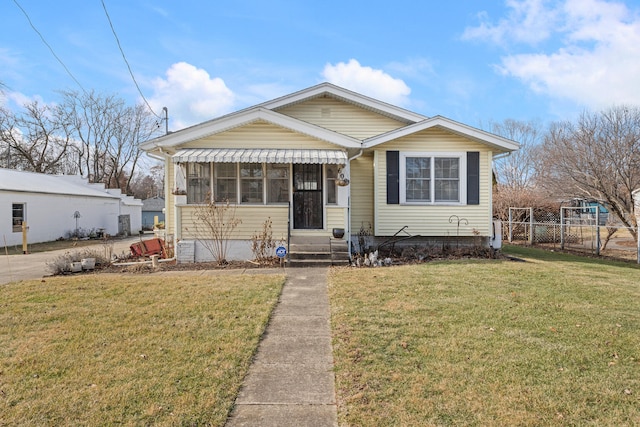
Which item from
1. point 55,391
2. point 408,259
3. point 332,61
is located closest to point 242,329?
point 55,391

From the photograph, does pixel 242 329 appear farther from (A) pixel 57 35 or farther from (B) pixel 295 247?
(A) pixel 57 35

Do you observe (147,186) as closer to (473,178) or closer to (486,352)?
(473,178)

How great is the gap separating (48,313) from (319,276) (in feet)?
15.8

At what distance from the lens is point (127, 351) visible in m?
3.96

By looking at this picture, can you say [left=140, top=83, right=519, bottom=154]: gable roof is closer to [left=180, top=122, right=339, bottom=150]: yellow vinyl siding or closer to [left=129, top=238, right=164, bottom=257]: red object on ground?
[left=180, top=122, right=339, bottom=150]: yellow vinyl siding

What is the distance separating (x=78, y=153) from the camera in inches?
1497

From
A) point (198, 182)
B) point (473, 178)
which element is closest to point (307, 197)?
point (198, 182)

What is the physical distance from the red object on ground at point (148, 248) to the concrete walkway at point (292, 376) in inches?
267

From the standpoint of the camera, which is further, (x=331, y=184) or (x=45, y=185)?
(x=45, y=185)

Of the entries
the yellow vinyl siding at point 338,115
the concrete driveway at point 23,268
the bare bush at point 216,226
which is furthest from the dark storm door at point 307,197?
the concrete driveway at point 23,268

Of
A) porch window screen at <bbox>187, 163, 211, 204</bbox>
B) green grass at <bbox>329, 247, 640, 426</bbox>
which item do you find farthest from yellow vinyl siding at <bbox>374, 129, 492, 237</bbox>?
porch window screen at <bbox>187, 163, 211, 204</bbox>

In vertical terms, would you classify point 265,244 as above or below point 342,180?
below

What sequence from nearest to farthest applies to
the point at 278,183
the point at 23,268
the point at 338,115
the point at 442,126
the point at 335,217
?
the point at 23,268, the point at 335,217, the point at 278,183, the point at 442,126, the point at 338,115

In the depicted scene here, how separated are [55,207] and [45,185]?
161cm
